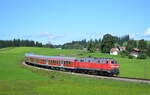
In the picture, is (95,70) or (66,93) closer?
(66,93)

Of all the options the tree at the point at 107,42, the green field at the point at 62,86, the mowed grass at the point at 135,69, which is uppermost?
the tree at the point at 107,42

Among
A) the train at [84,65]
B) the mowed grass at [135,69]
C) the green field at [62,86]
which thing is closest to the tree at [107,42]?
the mowed grass at [135,69]

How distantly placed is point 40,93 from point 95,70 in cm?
2451

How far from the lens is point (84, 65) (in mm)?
52031

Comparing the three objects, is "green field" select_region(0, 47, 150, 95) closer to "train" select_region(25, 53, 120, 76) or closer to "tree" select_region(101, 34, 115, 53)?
"train" select_region(25, 53, 120, 76)

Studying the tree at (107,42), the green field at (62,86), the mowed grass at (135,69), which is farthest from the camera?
the tree at (107,42)

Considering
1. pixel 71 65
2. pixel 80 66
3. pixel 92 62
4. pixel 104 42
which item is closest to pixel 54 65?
pixel 71 65

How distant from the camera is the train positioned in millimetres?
45406

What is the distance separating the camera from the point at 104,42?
145 metres

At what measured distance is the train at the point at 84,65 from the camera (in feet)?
149

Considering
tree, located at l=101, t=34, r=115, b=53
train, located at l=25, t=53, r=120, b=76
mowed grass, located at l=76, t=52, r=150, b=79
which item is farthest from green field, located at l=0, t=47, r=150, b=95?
tree, located at l=101, t=34, r=115, b=53

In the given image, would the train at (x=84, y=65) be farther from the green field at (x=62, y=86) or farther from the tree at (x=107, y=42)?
the tree at (x=107, y=42)

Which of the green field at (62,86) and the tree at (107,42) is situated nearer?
the green field at (62,86)

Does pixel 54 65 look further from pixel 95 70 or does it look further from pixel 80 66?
pixel 95 70
